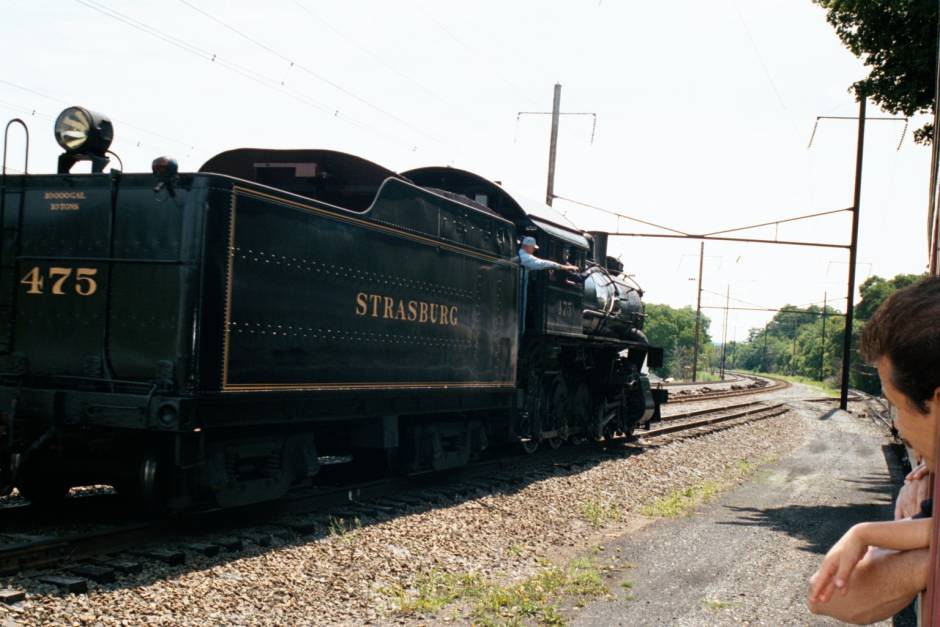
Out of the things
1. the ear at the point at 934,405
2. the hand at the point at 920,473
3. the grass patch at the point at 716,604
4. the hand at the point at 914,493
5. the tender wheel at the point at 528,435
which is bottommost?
the grass patch at the point at 716,604

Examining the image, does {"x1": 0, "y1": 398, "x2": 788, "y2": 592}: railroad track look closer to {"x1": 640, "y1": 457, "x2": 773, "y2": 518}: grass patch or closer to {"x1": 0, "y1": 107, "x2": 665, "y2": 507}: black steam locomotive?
{"x1": 0, "y1": 107, "x2": 665, "y2": 507}: black steam locomotive

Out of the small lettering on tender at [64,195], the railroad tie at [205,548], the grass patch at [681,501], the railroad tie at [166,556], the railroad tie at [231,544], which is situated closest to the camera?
the railroad tie at [166,556]

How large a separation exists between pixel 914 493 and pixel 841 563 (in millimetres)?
334

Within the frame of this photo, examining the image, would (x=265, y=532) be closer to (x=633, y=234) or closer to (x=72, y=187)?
(x=72, y=187)

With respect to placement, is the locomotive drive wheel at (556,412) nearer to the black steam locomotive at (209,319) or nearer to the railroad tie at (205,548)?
the black steam locomotive at (209,319)

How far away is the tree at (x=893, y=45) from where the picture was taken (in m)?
12.0

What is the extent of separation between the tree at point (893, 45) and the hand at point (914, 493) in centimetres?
1163

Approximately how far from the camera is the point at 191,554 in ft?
22.0

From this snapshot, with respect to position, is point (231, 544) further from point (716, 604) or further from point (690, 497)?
point (690, 497)

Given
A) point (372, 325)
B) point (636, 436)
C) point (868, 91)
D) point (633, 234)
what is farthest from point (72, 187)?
point (633, 234)

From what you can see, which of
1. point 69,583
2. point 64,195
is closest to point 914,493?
point 69,583

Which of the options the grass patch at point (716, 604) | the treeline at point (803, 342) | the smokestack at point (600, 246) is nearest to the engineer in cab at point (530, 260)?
the smokestack at point (600, 246)

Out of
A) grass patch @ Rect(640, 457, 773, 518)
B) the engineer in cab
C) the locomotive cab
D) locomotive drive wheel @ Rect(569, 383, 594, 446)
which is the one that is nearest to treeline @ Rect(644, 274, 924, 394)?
the locomotive cab

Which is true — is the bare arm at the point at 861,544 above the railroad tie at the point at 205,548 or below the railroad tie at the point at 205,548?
above
